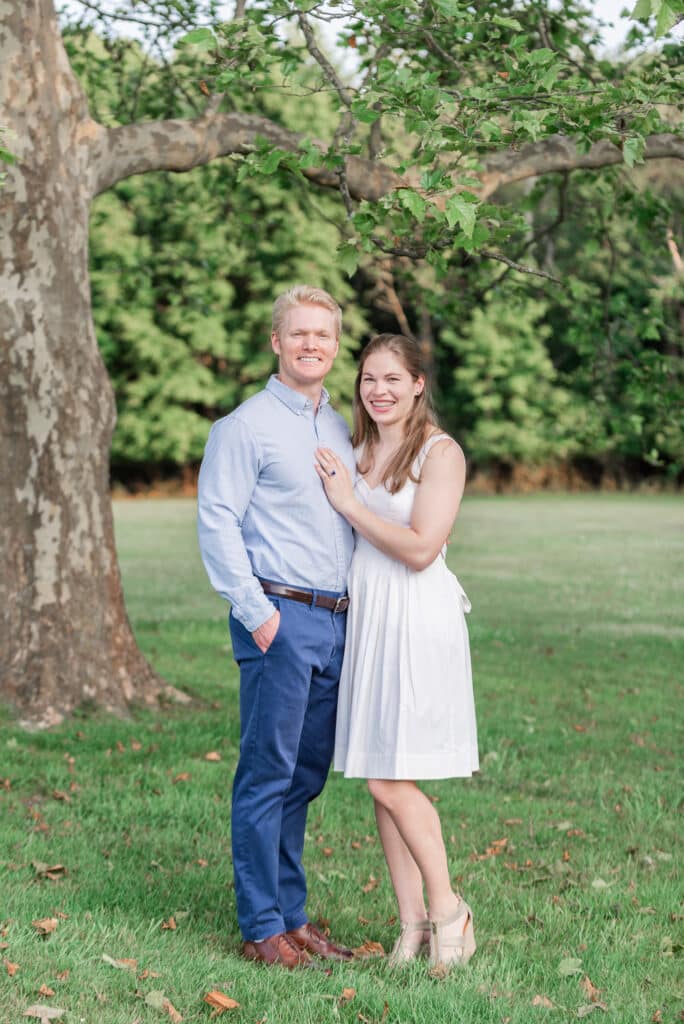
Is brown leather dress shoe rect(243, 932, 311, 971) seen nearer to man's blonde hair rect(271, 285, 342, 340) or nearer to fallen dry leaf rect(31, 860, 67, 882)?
fallen dry leaf rect(31, 860, 67, 882)

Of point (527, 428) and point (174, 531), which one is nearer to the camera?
point (174, 531)

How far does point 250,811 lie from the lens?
4480mm

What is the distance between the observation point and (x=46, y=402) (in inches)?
316

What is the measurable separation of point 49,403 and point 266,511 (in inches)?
158

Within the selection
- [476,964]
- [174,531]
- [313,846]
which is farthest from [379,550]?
[174,531]

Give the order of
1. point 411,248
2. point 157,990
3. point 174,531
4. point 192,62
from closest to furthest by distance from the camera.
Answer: point 157,990
point 411,248
point 192,62
point 174,531

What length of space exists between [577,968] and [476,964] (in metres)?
0.37

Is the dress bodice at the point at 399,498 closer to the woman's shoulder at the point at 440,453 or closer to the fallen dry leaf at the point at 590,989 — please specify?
the woman's shoulder at the point at 440,453

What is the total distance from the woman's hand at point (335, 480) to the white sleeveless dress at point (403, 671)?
0.41 ft

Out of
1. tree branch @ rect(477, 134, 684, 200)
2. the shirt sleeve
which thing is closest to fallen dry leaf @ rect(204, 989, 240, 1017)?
the shirt sleeve

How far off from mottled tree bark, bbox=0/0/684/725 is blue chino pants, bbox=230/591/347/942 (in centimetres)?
371

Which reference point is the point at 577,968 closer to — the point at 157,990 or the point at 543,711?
the point at 157,990

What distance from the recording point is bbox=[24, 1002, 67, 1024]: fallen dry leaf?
12.7ft

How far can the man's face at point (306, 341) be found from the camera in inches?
175
